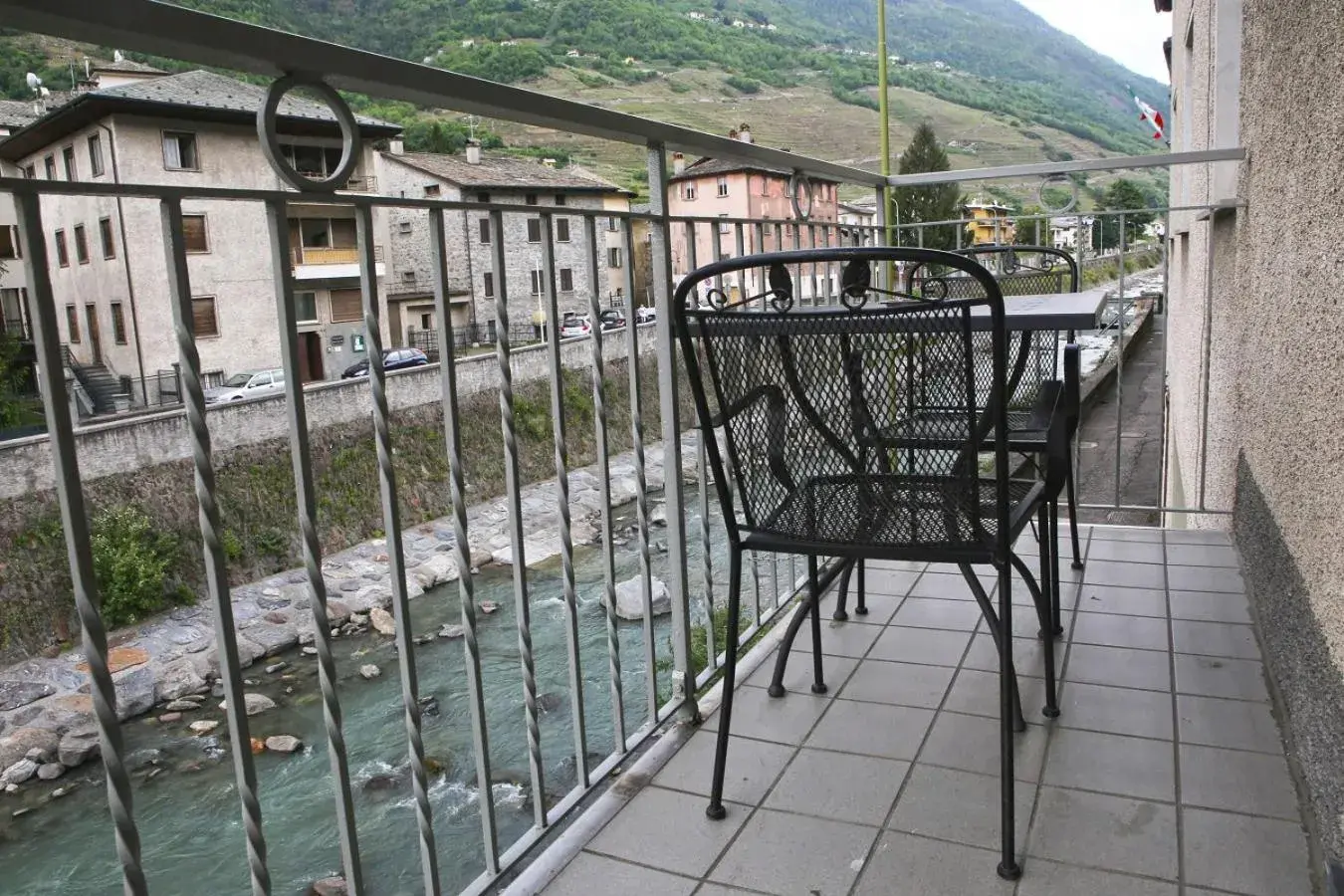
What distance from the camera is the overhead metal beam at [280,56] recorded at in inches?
33.1

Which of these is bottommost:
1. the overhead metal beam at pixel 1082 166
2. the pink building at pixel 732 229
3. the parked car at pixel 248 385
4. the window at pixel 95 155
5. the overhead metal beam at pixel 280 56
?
the parked car at pixel 248 385

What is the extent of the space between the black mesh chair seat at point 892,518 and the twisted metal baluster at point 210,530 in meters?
0.99

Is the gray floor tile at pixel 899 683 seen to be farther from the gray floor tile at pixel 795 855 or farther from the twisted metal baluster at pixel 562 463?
the twisted metal baluster at pixel 562 463

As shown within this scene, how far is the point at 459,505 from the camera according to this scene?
4.60 feet

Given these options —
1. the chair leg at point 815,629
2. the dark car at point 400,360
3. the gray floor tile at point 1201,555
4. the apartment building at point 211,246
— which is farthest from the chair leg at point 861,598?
the dark car at point 400,360

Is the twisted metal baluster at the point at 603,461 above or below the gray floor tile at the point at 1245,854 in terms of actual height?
above

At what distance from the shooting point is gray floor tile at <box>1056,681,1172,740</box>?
206cm

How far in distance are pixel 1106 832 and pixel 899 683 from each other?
711 mm

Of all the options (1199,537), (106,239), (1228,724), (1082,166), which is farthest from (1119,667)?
(106,239)

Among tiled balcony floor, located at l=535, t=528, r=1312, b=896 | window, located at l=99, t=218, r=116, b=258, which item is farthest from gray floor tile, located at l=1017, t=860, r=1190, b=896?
window, located at l=99, t=218, r=116, b=258

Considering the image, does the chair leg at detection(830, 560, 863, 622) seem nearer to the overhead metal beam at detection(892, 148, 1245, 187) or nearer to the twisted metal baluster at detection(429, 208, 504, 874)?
the twisted metal baluster at detection(429, 208, 504, 874)

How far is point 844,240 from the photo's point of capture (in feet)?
12.2

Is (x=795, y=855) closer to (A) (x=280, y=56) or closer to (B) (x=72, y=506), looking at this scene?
(B) (x=72, y=506)

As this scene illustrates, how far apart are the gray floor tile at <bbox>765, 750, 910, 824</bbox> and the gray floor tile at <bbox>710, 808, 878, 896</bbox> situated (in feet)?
0.12
